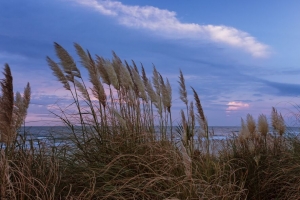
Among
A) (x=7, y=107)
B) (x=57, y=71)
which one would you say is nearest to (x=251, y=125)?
(x=57, y=71)

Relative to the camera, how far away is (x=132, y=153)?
4.61 m

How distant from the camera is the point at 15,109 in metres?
4.09

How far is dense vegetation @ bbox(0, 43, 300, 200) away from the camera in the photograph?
3746 mm

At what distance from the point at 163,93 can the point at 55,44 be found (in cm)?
148

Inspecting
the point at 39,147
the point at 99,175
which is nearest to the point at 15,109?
the point at 39,147

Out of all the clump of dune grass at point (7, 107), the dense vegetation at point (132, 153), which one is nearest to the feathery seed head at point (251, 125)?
the dense vegetation at point (132, 153)

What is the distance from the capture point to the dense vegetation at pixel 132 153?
12.3ft

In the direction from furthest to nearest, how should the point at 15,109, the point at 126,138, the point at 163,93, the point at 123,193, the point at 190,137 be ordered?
the point at 163,93 < the point at 190,137 < the point at 126,138 < the point at 15,109 < the point at 123,193

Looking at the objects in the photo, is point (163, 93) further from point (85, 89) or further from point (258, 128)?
point (258, 128)

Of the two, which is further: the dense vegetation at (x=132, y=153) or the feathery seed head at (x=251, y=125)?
the feathery seed head at (x=251, y=125)

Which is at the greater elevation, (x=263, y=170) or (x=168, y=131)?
(x=168, y=131)

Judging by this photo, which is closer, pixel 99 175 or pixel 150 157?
pixel 99 175

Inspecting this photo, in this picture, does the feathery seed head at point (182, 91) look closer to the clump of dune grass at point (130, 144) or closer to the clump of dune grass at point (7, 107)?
the clump of dune grass at point (130, 144)

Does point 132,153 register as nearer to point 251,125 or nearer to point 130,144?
point 130,144
